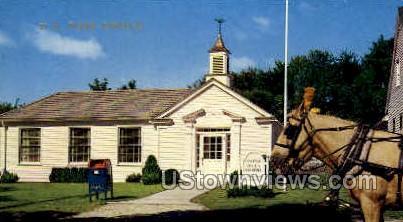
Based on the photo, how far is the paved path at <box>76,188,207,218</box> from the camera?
13.8 metres

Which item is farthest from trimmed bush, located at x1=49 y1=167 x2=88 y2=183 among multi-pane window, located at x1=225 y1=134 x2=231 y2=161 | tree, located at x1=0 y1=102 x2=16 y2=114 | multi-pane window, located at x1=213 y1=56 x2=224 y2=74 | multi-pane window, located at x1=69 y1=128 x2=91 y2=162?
tree, located at x1=0 y1=102 x2=16 y2=114

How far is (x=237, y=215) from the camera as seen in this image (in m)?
12.8

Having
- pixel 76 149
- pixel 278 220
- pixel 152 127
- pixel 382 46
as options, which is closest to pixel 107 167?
pixel 278 220

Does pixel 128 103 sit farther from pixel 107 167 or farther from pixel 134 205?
pixel 134 205

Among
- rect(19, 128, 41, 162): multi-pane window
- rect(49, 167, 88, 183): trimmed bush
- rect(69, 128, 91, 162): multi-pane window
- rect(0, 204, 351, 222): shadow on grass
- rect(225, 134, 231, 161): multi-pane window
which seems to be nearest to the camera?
rect(0, 204, 351, 222): shadow on grass

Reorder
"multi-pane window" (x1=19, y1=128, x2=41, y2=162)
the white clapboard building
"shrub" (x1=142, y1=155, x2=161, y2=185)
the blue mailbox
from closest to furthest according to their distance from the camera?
the blue mailbox → "shrub" (x1=142, y1=155, x2=161, y2=185) → the white clapboard building → "multi-pane window" (x1=19, y1=128, x2=41, y2=162)

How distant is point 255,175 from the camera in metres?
19.6

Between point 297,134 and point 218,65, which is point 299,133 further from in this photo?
point 218,65

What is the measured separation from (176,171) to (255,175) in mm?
6449

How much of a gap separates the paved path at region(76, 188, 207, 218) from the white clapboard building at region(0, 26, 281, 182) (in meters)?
6.70

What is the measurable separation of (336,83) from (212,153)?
31.8 meters

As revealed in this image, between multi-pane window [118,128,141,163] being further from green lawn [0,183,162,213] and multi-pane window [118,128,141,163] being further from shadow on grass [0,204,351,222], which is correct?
shadow on grass [0,204,351,222]

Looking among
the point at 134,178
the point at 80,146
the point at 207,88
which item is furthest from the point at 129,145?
the point at 207,88

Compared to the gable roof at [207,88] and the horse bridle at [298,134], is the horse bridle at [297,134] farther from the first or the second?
the gable roof at [207,88]
